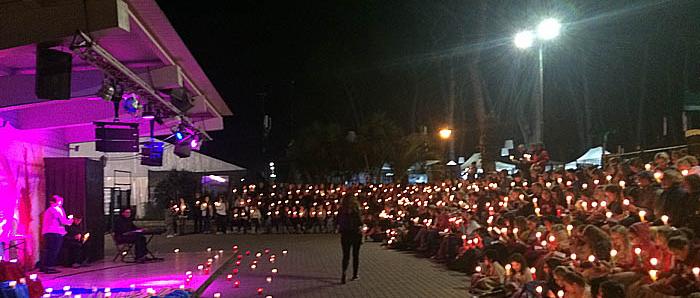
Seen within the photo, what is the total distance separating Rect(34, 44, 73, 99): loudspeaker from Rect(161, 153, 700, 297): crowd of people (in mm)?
6401

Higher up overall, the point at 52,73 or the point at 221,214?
the point at 52,73

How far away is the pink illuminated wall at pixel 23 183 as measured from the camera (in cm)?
1313

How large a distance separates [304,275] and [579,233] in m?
6.42

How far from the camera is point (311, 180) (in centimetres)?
4056

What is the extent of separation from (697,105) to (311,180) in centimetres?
2207

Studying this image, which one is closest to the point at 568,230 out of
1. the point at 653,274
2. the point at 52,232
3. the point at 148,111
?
the point at 653,274

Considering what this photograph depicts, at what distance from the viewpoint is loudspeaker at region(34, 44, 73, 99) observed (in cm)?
884

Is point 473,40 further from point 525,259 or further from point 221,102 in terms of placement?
point 525,259

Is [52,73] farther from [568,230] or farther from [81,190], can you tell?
[81,190]

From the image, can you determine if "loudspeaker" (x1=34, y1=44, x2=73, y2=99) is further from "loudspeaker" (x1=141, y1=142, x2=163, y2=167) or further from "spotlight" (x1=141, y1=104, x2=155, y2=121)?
"loudspeaker" (x1=141, y1=142, x2=163, y2=167)

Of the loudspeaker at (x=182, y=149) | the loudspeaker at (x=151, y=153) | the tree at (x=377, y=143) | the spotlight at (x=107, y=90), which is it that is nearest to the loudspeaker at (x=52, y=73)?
the spotlight at (x=107, y=90)

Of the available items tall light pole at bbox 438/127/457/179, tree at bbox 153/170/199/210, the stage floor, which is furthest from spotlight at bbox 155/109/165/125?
tree at bbox 153/170/199/210

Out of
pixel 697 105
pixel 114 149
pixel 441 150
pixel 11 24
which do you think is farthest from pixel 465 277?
pixel 441 150

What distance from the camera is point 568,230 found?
31.8 ft
